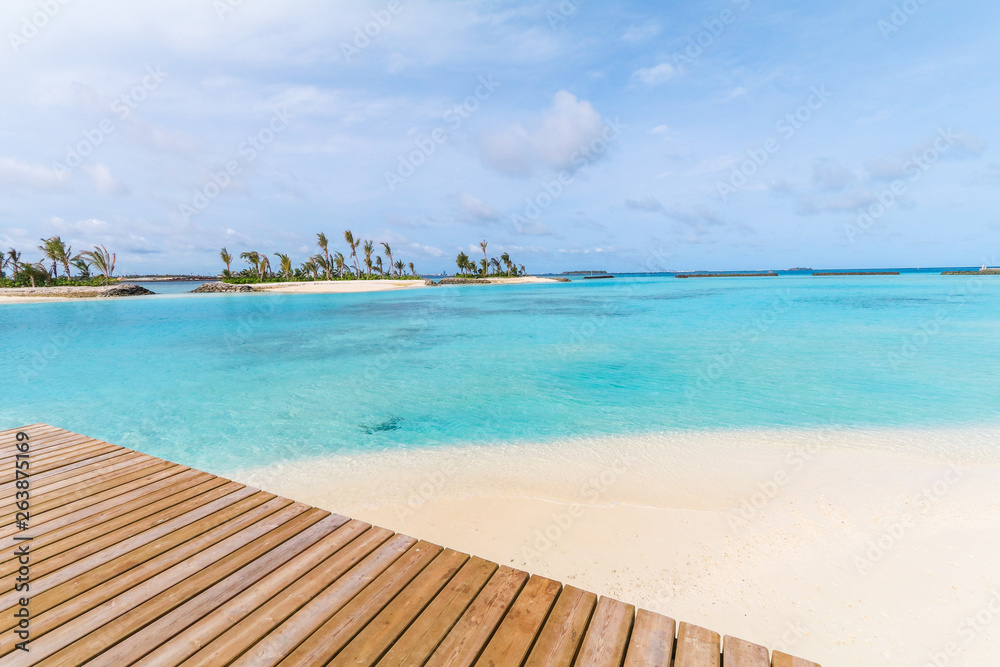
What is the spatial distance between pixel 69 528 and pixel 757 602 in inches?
268

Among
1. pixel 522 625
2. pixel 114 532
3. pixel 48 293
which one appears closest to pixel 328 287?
pixel 48 293

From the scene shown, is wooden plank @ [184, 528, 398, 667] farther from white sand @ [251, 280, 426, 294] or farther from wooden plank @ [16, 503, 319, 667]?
white sand @ [251, 280, 426, 294]

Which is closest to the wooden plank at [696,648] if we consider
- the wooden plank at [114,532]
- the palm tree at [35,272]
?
the wooden plank at [114,532]

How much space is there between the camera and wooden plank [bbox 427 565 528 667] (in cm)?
264

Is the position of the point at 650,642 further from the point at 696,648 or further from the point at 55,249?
the point at 55,249

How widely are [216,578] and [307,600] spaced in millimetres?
859

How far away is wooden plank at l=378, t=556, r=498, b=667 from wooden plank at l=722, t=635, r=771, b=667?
5.54ft

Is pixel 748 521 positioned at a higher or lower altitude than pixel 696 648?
lower

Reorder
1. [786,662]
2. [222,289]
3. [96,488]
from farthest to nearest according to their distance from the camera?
[222,289] < [96,488] < [786,662]

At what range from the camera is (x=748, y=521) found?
563 cm

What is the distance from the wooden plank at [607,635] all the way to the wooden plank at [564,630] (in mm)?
50

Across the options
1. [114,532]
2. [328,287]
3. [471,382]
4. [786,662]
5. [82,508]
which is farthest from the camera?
[328,287]

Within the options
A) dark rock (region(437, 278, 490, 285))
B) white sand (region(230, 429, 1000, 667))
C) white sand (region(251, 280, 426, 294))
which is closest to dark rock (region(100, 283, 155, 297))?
white sand (region(251, 280, 426, 294))

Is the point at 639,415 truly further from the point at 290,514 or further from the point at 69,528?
the point at 69,528
